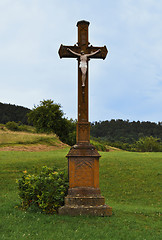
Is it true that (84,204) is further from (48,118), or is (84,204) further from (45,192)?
(48,118)

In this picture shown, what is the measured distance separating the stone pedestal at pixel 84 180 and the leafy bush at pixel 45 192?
0.30 metres

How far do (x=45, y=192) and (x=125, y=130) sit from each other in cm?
9149

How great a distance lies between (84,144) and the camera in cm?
853

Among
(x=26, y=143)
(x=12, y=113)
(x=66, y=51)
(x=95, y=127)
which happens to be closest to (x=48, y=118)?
(x=26, y=143)

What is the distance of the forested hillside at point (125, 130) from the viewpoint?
92.9m

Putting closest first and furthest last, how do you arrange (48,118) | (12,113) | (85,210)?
(85,210) < (48,118) < (12,113)

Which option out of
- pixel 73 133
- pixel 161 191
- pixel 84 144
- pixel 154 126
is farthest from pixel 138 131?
pixel 84 144

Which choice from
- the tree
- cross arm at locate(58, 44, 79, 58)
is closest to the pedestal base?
cross arm at locate(58, 44, 79, 58)

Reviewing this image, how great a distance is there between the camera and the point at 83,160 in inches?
326

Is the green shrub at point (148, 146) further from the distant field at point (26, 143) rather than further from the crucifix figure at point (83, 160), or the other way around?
the crucifix figure at point (83, 160)

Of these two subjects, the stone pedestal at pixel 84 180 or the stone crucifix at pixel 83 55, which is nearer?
the stone pedestal at pixel 84 180

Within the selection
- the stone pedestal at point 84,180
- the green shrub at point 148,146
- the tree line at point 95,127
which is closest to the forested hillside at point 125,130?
the tree line at point 95,127

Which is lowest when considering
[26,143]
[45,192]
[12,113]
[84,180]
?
[45,192]

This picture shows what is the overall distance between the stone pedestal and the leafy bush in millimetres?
296
